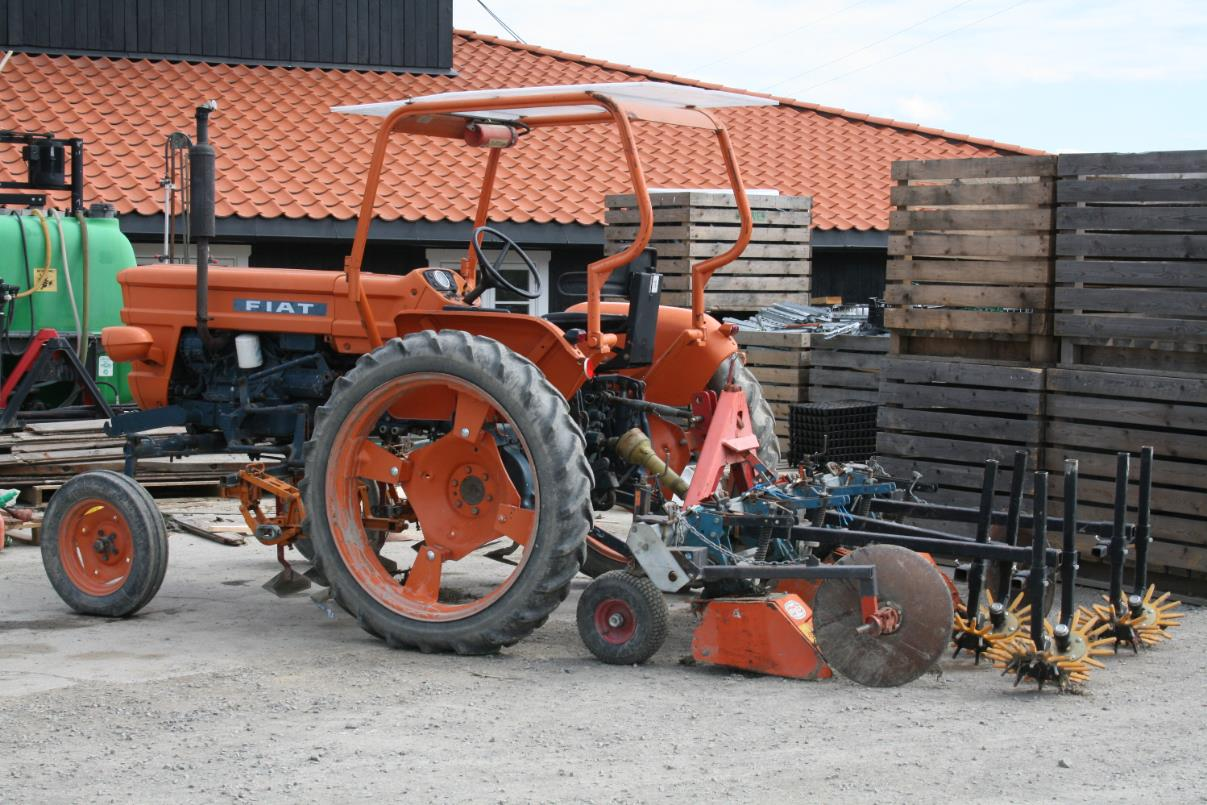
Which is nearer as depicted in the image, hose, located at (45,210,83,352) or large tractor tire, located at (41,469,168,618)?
large tractor tire, located at (41,469,168,618)

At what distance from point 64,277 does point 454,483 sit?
16.3 feet

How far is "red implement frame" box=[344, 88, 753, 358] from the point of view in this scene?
658 cm

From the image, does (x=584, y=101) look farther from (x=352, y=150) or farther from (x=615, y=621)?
(x=352, y=150)

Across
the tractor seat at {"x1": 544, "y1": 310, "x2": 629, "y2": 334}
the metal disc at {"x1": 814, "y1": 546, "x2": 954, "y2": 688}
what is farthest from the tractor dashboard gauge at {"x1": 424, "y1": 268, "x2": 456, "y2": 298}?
the metal disc at {"x1": 814, "y1": 546, "x2": 954, "y2": 688}

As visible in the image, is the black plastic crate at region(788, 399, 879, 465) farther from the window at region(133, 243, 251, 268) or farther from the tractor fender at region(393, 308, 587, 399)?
the window at region(133, 243, 251, 268)

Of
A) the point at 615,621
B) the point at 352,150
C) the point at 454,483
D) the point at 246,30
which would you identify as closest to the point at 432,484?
the point at 454,483

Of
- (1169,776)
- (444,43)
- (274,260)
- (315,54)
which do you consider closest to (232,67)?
(315,54)

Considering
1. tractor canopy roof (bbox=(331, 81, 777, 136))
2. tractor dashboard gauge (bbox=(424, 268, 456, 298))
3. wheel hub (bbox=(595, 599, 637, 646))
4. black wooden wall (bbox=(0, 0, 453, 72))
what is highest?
black wooden wall (bbox=(0, 0, 453, 72))

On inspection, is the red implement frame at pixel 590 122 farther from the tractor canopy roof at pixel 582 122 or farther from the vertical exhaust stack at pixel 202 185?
the vertical exhaust stack at pixel 202 185

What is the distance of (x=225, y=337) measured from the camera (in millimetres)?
7867

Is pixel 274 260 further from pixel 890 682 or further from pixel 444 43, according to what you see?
pixel 890 682

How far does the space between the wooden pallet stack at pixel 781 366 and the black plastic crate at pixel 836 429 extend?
124 centimetres

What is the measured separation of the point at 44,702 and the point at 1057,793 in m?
3.56

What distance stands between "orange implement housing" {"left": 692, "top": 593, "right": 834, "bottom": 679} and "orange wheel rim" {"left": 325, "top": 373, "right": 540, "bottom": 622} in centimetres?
98
